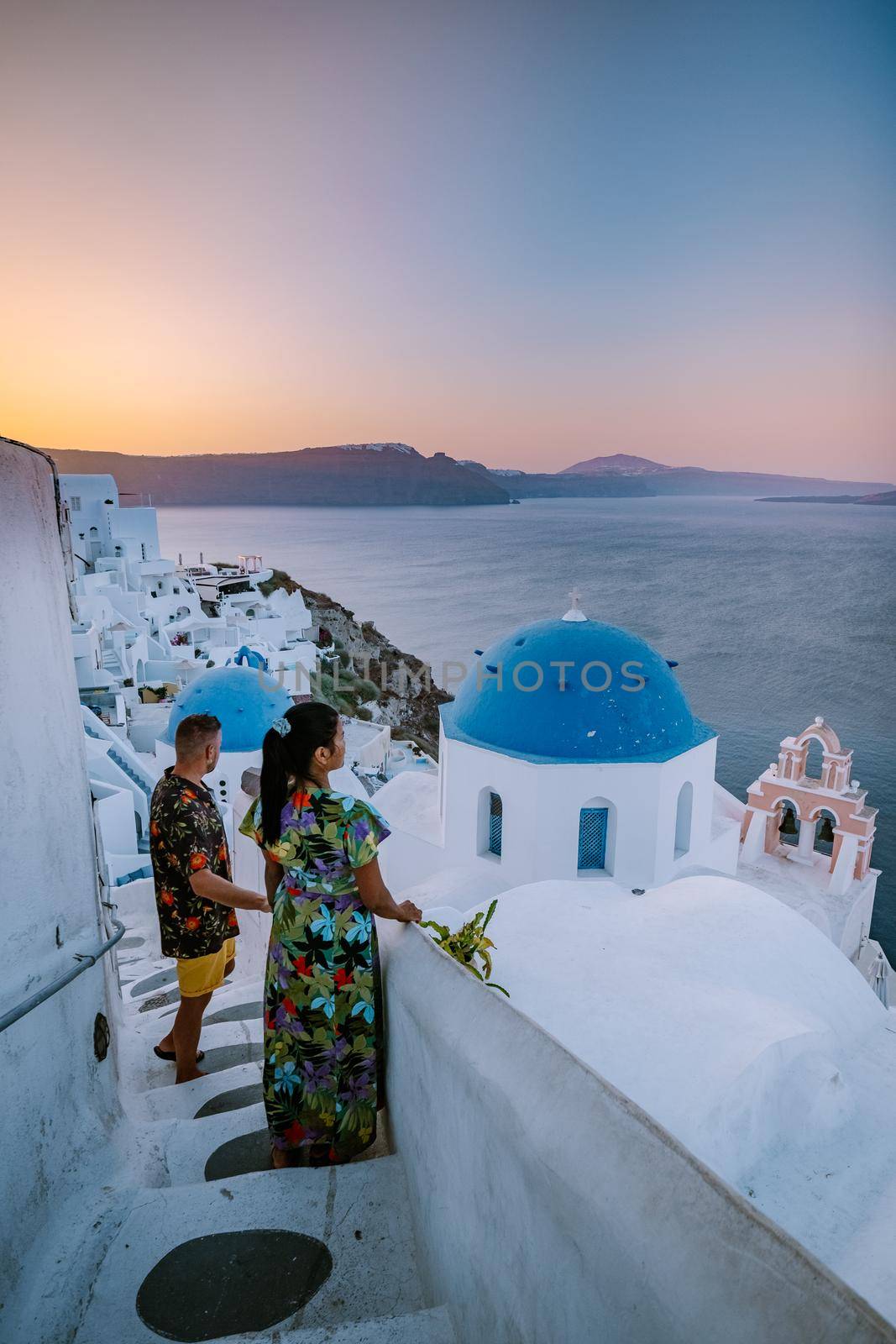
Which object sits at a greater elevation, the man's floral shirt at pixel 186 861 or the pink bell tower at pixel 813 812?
the man's floral shirt at pixel 186 861

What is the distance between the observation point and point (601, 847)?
25.1ft

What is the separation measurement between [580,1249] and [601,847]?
21.0 feet

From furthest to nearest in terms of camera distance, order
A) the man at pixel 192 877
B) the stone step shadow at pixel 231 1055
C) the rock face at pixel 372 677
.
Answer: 1. the rock face at pixel 372 677
2. the stone step shadow at pixel 231 1055
3. the man at pixel 192 877

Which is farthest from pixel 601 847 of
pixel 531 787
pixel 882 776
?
pixel 882 776

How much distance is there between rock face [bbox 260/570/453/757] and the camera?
35.9m

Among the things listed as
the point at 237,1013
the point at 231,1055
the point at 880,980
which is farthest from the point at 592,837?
the point at 880,980

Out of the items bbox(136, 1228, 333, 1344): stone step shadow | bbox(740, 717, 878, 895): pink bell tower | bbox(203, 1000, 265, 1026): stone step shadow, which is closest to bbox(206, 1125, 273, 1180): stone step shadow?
bbox(136, 1228, 333, 1344): stone step shadow

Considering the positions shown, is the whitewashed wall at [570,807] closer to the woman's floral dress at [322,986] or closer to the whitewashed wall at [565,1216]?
the woman's floral dress at [322,986]

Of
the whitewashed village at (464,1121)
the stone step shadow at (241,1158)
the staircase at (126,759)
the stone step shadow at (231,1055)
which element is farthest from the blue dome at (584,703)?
the staircase at (126,759)

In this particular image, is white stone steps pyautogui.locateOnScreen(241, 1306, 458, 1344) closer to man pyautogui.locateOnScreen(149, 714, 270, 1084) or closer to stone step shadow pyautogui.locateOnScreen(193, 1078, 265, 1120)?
man pyautogui.locateOnScreen(149, 714, 270, 1084)

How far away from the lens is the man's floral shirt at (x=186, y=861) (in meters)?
2.91

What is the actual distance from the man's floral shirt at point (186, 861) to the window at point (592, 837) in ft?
15.8

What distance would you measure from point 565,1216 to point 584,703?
20.0 feet

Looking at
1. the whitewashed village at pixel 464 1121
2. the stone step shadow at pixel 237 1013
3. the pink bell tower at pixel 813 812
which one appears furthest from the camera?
the pink bell tower at pixel 813 812
